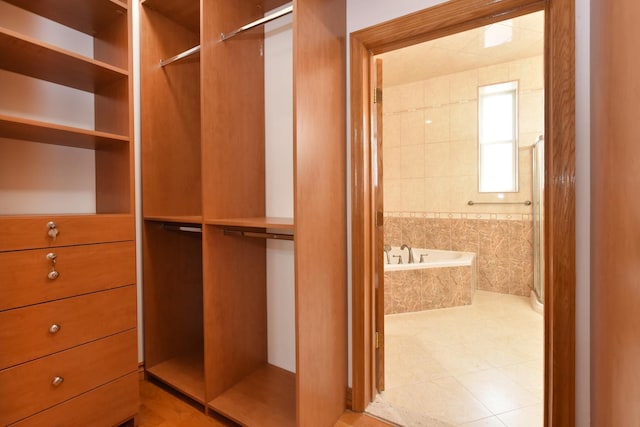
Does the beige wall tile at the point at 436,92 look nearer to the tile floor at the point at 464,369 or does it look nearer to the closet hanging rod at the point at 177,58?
the tile floor at the point at 464,369

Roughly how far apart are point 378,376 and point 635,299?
1.34m

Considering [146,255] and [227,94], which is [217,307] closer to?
[146,255]

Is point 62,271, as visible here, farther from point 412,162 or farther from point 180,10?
point 412,162

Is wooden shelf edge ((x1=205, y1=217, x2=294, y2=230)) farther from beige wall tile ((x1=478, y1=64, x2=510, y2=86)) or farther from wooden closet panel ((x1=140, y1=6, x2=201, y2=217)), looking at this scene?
beige wall tile ((x1=478, y1=64, x2=510, y2=86))

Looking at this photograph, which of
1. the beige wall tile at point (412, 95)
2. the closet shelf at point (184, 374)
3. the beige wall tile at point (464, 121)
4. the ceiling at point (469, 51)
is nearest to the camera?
the closet shelf at point (184, 374)

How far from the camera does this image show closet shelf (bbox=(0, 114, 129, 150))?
1.22 metres

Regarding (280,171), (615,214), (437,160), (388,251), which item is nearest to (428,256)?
(388,251)

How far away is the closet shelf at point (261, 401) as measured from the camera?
146 cm

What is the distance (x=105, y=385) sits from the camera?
139cm

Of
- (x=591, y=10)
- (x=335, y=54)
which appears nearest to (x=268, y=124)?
(x=335, y=54)

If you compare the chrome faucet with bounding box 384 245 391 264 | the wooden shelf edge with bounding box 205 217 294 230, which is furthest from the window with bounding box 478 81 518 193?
the wooden shelf edge with bounding box 205 217 294 230

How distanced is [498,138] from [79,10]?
13.4 ft

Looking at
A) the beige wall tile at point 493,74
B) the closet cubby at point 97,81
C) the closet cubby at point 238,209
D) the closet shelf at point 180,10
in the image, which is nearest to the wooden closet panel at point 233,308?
the closet cubby at point 238,209

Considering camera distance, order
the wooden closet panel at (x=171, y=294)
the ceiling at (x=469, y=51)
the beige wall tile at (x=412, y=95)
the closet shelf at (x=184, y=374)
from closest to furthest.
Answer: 1. the closet shelf at (x=184, y=374)
2. the wooden closet panel at (x=171, y=294)
3. the ceiling at (x=469, y=51)
4. the beige wall tile at (x=412, y=95)
